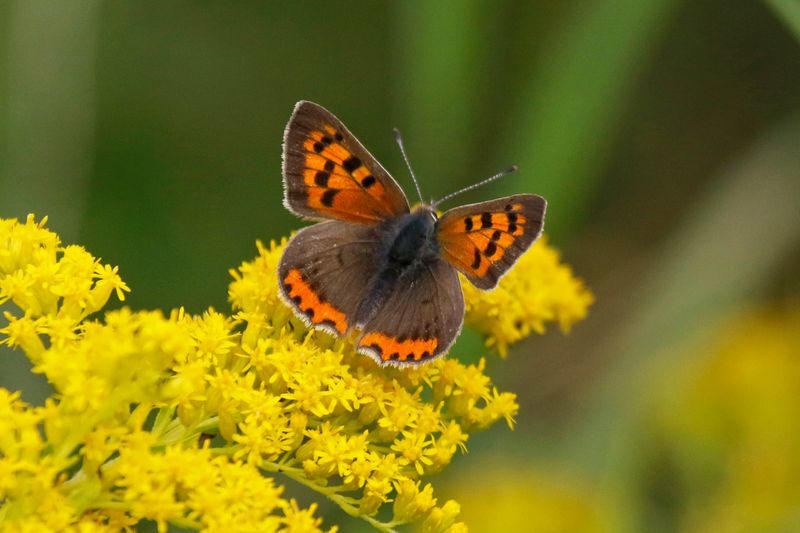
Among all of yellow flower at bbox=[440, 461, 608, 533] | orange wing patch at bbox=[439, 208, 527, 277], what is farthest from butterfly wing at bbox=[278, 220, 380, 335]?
yellow flower at bbox=[440, 461, 608, 533]

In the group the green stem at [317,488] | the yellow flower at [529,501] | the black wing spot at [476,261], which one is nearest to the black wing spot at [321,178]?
the black wing spot at [476,261]

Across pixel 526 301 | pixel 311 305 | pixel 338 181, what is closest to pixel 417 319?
pixel 311 305

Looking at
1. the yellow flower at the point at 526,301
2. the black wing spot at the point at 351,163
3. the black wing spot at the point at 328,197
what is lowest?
the yellow flower at the point at 526,301

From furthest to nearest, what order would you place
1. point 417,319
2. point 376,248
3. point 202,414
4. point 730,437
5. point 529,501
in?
1. point 730,437
2. point 529,501
3. point 376,248
4. point 417,319
5. point 202,414

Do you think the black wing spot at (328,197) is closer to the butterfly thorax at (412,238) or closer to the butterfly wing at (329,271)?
the butterfly wing at (329,271)

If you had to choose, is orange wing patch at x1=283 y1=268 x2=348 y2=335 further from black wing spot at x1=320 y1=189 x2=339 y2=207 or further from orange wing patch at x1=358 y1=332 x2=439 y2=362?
black wing spot at x1=320 y1=189 x2=339 y2=207

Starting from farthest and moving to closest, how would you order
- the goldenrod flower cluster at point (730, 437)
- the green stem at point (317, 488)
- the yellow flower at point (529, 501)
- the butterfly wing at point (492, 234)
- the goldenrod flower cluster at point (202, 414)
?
the yellow flower at point (529, 501) < the goldenrod flower cluster at point (730, 437) < the butterfly wing at point (492, 234) < the green stem at point (317, 488) < the goldenrod flower cluster at point (202, 414)

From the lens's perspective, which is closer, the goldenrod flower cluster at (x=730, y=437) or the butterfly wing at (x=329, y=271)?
the butterfly wing at (x=329, y=271)

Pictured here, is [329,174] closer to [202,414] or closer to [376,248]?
[376,248]
